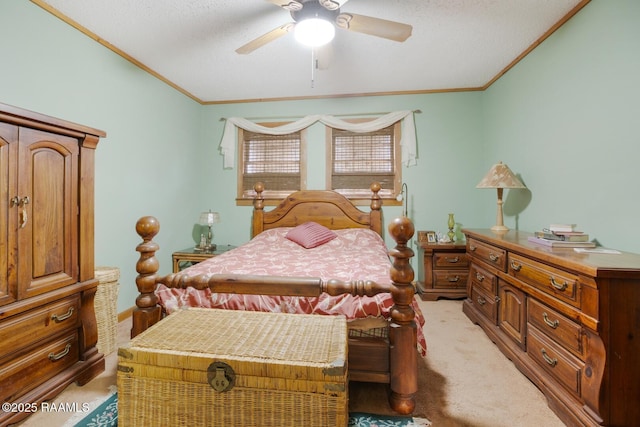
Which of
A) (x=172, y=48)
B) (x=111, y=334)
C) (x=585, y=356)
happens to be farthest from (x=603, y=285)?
(x=172, y=48)

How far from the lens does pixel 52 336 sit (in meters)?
1.71

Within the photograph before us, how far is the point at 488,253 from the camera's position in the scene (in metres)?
2.53

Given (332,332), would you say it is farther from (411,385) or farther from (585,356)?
(585,356)

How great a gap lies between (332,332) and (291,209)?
255 centimetres

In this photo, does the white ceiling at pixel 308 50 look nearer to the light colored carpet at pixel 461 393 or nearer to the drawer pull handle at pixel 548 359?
the drawer pull handle at pixel 548 359

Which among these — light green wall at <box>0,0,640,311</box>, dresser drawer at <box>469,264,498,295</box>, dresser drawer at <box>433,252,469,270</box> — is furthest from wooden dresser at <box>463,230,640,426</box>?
dresser drawer at <box>433,252,469,270</box>

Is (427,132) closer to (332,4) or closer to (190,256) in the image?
(332,4)

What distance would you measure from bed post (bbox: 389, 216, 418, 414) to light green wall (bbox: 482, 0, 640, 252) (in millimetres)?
1387

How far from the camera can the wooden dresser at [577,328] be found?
1347mm

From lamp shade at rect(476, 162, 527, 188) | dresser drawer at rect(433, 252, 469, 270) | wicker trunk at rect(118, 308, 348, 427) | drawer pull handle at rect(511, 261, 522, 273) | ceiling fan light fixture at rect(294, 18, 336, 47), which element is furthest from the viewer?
dresser drawer at rect(433, 252, 469, 270)

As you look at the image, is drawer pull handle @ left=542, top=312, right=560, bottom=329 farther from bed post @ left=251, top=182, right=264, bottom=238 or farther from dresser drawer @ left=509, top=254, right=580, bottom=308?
bed post @ left=251, top=182, right=264, bottom=238

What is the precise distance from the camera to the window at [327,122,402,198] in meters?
3.92

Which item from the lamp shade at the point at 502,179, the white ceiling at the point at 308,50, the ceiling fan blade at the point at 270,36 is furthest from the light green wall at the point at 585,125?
the ceiling fan blade at the point at 270,36

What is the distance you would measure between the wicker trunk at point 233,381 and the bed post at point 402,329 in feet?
1.25
